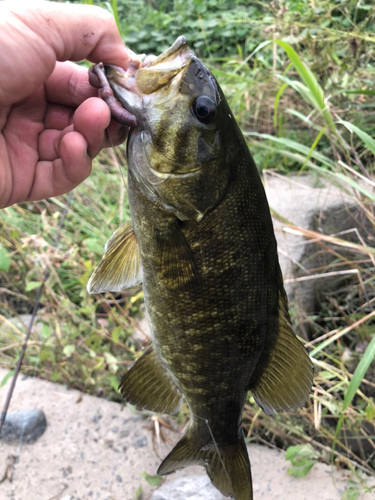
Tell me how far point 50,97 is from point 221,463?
5.00ft

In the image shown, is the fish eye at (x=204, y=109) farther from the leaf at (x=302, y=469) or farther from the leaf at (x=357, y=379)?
the leaf at (x=302, y=469)

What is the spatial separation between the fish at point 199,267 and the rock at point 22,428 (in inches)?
47.5

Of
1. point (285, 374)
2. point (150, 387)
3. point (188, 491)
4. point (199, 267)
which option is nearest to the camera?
point (199, 267)

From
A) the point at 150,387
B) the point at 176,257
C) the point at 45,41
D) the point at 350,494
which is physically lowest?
the point at 350,494

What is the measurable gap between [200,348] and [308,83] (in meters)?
1.48

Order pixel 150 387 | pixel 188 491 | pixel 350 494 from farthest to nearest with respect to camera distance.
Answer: pixel 188 491 < pixel 350 494 < pixel 150 387

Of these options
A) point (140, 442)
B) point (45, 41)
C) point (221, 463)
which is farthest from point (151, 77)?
point (140, 442)

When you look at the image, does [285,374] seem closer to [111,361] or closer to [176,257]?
[176,257]

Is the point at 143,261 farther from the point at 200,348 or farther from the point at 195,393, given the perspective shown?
the point at 195,393

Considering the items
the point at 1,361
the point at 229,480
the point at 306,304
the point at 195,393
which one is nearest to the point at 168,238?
the point at 195,393

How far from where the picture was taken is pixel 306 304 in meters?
2.80

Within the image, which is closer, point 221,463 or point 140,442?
point 221,463

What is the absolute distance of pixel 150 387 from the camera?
1.45 meters

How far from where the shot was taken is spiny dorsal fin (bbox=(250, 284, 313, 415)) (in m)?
1.29
